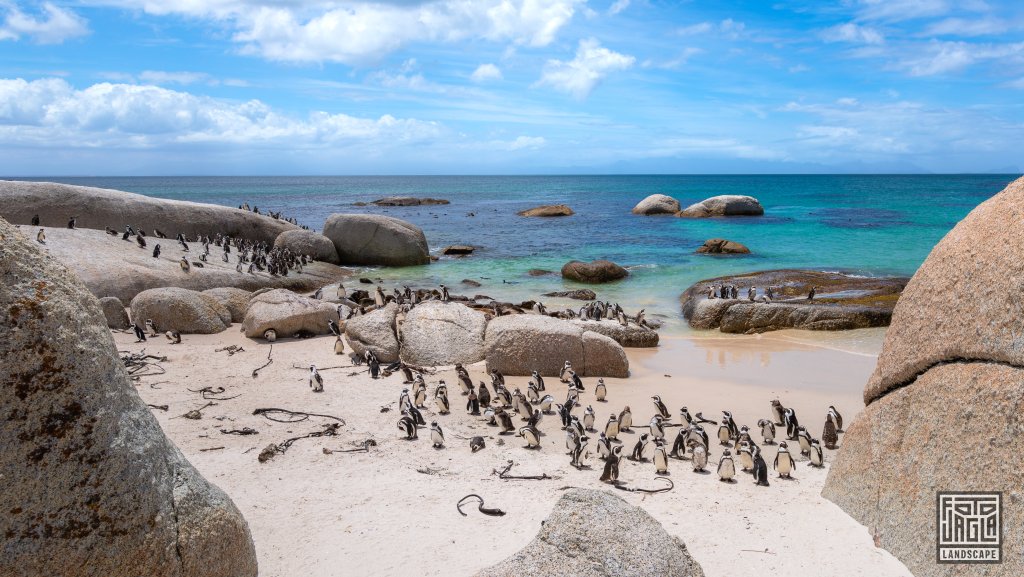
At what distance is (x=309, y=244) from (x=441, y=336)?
16.1 meters

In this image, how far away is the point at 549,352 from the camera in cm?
1300

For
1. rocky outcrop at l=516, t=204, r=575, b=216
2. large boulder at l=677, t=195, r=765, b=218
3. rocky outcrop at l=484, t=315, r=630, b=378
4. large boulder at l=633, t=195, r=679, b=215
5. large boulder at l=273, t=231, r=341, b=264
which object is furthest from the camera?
large boulder at l=633, t=195, r=679, b=215

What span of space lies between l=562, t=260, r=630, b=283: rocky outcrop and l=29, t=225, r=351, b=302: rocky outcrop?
34.3ft

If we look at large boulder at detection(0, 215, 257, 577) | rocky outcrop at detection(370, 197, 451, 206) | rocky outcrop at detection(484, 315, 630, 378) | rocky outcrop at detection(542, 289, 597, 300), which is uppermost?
rocky outcrop at detection(370, 197, 451, 206)

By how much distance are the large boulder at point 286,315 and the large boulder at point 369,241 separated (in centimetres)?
1409

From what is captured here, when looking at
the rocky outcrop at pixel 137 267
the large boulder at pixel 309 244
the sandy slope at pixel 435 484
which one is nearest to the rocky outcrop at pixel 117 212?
the large boulder at pixel 309 244

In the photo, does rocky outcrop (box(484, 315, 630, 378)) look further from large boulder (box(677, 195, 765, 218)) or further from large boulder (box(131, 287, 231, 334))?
large boulder (box(677, 195, 765, 218))

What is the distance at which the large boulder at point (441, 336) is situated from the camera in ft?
44.4

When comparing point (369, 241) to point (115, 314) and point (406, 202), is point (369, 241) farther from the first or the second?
point (406, 202)

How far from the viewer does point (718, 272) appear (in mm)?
28641

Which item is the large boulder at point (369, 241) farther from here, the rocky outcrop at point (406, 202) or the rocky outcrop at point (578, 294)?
the rocky outcrop at point (406, 202)

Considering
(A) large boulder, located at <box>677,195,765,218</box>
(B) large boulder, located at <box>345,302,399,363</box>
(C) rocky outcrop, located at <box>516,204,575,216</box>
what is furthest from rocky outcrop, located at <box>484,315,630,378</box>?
(A) large boulder, located at <box>677,195,765,218</box>

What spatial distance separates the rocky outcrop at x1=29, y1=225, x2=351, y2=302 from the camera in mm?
16953

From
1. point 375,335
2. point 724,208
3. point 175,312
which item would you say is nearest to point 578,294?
point 375,335
